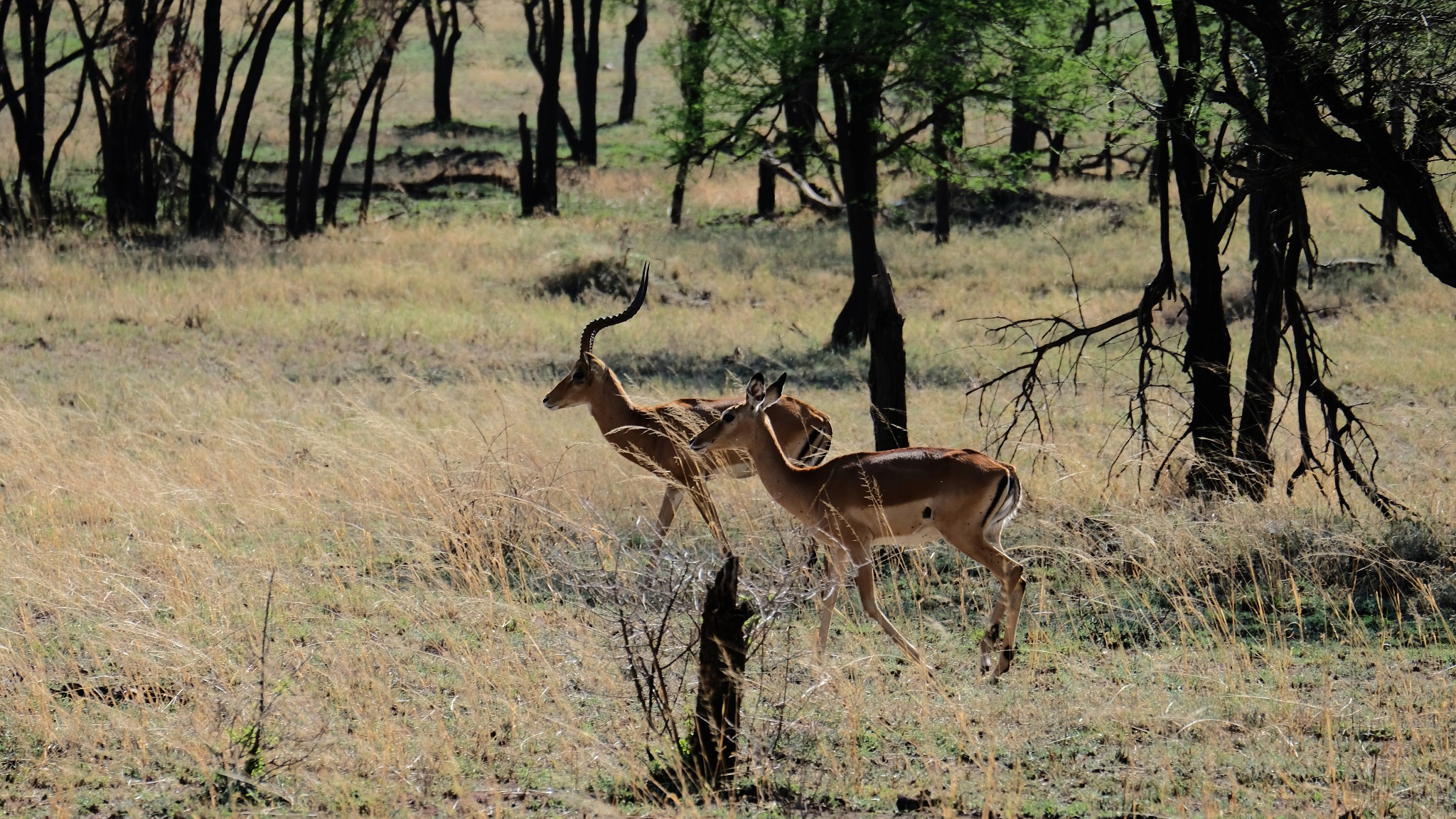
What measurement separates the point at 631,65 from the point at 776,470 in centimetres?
3353

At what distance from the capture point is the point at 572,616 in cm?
630

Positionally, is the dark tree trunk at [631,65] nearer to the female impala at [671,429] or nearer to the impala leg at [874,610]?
the female impala at [671,429]

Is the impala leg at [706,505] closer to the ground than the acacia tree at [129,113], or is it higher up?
closer to the ground

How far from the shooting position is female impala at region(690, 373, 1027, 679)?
234 inches

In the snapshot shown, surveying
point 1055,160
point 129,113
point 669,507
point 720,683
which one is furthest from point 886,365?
point 1055,160

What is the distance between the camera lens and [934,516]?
6000mm

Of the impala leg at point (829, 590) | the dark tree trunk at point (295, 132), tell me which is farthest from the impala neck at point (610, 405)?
the dark tree trunk at point (295, 132)

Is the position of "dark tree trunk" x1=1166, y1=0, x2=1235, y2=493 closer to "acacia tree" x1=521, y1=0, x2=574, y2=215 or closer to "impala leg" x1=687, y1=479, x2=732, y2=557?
"impala leg" x1=687, y1=479, x2=732, y2=557

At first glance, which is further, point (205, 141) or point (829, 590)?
point (205, 141)

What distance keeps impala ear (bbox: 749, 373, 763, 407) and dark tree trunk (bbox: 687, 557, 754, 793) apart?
219 cm

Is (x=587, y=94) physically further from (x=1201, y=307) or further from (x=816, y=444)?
(x=816, y=444)

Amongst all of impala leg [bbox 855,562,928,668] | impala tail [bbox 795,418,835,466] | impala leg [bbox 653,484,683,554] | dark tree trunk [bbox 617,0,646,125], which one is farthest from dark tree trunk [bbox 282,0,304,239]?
impala leg [bbox 855,562,928,668]

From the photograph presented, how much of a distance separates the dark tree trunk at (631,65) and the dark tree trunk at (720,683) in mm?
34033

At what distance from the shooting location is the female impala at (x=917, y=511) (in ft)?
19.5
